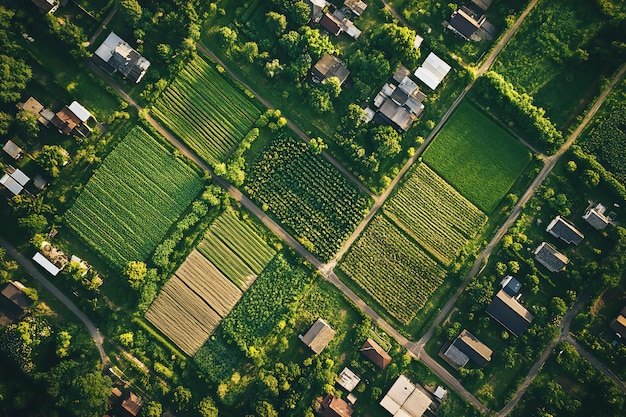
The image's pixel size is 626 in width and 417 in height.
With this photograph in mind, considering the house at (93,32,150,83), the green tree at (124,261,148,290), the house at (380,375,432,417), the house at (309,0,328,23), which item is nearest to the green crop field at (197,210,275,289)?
the green tree at (124,261,148,290)

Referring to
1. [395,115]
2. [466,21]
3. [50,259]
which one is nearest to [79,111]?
[50,259]

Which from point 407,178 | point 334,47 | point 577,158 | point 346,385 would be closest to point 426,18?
point 334,47

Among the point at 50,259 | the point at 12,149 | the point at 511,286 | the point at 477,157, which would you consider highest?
the point at 477,157

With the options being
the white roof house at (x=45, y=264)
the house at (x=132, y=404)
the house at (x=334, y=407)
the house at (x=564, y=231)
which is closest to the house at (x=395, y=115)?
the house at (x=564, y=231)

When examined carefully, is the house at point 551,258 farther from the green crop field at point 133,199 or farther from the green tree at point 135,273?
the green tree at point 135,273

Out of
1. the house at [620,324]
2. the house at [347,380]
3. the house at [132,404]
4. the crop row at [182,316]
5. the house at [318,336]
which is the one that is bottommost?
the house at [132,404]

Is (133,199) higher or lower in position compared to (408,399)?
lower

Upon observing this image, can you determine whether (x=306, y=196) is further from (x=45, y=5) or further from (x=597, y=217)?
(x=45, y=5)

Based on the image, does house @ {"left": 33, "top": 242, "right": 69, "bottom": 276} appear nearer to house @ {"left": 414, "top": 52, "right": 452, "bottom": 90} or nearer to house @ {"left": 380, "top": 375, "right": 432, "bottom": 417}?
house @ {"left": 380, "top": 375, "right": 432, "bottom": 417}
